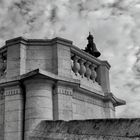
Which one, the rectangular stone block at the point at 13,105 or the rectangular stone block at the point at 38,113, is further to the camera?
the rectangular stone block at the point at 13,105

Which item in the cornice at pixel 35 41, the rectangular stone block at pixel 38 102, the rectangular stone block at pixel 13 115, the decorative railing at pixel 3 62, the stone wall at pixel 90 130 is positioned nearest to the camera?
the stone wall at pixel 90 130

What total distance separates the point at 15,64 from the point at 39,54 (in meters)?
0.88

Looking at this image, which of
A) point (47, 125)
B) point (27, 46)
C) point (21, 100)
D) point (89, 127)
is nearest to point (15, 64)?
point (27, 46)

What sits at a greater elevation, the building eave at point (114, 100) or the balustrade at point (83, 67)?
the balustrade at point (83, 67)

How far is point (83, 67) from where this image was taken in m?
A: 9.85

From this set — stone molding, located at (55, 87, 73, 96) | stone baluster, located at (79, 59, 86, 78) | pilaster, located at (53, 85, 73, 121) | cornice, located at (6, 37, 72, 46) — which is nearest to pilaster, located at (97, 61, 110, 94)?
stone baluster, located at (79, 59, 86, 78)

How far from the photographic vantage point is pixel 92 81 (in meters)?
10.4

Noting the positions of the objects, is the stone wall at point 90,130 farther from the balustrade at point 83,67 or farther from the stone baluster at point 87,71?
the stone baluster at point 87,71

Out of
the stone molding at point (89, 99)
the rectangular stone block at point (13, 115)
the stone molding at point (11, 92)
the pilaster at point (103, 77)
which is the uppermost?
the pilaster at point (103, 77)

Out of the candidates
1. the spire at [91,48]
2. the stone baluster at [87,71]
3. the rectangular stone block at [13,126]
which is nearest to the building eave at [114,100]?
the stone baluster at [87,71]

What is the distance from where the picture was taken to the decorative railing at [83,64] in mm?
9437

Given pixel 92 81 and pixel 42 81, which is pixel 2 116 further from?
pixel 92 81

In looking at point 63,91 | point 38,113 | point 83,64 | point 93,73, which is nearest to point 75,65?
point 83,64

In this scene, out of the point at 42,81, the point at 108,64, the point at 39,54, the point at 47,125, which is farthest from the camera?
the point at 108,64
